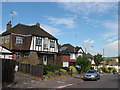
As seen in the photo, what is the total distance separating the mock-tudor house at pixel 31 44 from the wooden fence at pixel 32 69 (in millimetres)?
6989

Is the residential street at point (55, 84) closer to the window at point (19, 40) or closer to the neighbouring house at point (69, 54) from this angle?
the window at point (19, 40)

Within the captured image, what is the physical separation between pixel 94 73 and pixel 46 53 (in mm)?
12351

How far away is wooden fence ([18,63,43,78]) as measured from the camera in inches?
743

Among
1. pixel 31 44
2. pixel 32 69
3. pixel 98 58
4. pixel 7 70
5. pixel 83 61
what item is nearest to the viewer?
pixel 7 70

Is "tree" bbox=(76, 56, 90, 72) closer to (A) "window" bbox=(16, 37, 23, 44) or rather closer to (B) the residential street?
(A) "window" bbox=(16, 37, 23, 44)

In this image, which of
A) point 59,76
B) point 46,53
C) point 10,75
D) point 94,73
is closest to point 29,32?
point 46,53

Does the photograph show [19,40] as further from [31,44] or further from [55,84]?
[55,84]

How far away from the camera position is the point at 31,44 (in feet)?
97.0

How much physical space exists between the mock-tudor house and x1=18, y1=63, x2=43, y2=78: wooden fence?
275 inches

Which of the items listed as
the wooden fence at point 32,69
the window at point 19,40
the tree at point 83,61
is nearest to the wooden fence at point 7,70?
the wooden fence at point 32,69

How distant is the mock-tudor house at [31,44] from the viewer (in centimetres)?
2941

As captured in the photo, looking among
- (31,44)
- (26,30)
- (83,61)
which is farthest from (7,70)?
(83,61)

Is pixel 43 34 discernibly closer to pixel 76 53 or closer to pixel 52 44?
pixel 52 44

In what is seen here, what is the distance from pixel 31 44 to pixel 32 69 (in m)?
10.4
